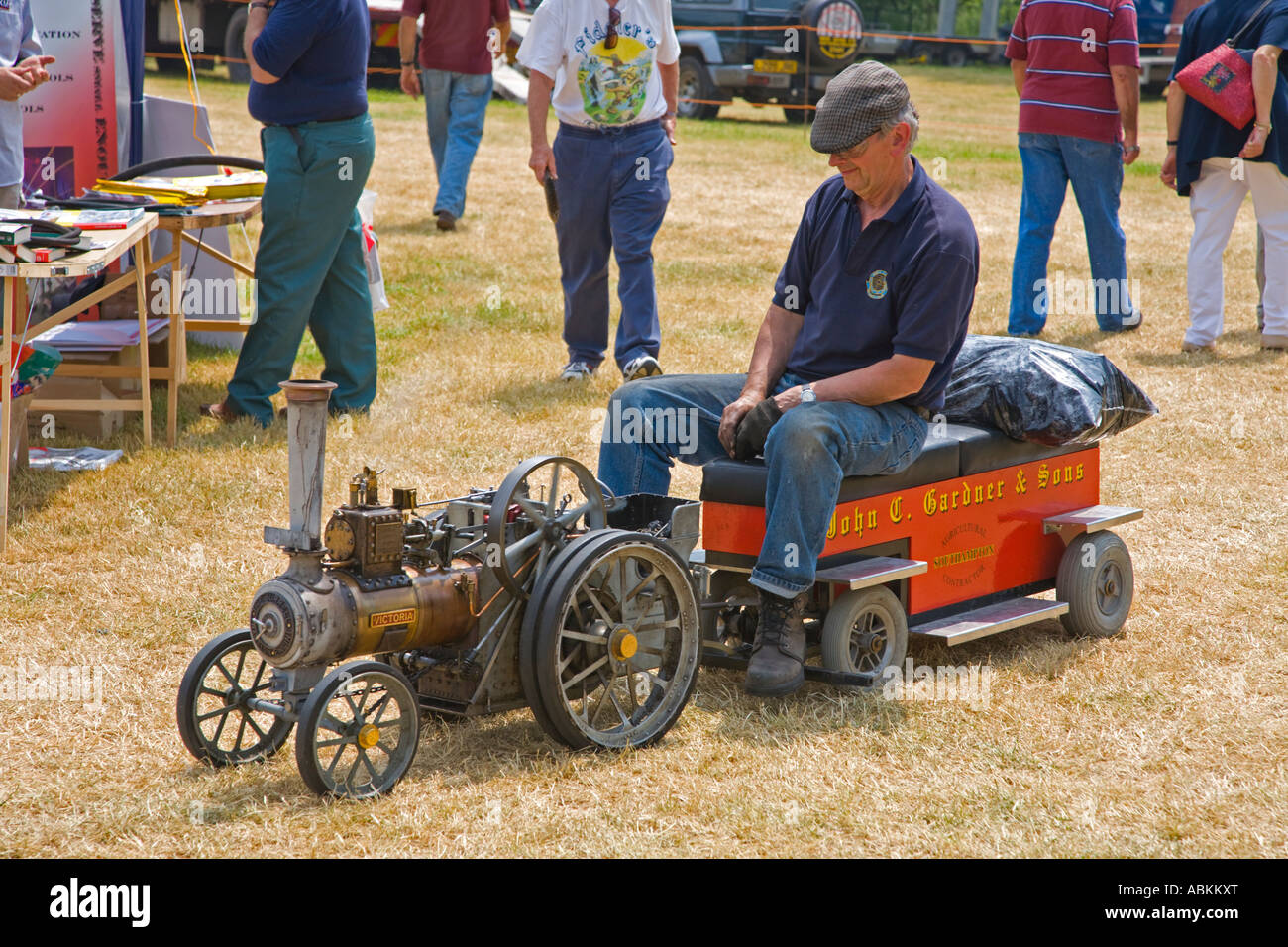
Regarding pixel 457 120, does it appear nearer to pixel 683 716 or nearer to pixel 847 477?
pixel 847 477

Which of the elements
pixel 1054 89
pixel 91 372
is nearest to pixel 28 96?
pixel 91 372

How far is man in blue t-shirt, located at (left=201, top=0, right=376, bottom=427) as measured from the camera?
6.01m

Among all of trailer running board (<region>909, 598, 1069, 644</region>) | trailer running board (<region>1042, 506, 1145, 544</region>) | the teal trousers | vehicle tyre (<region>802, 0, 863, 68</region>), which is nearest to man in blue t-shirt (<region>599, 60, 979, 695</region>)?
trailer running board (<region>909, 598, 1069, 644</region>)

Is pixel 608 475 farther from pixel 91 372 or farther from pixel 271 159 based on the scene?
pixel 91 372

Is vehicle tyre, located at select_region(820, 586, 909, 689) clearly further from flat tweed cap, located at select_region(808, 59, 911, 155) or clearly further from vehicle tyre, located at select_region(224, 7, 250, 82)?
vehicle tyre, located at select_region(224, 7, 250, 82)

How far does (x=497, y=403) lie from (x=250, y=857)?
414cm

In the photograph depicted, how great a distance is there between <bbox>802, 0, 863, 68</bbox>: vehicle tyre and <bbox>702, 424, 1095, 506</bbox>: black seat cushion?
1597 cm

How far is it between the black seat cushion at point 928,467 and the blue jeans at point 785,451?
59 millimetres

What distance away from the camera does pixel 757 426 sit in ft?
13.1

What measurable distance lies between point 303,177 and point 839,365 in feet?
9.96

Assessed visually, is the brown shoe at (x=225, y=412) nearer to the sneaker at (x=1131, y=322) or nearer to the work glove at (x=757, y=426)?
the work glove at (x=757, y=426)

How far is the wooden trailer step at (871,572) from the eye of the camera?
3836mm

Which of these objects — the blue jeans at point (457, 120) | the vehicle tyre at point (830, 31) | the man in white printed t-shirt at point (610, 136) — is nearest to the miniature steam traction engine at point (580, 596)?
the man in white printed t-shirt at point (610, 136)

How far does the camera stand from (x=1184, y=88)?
7859 millimetres
